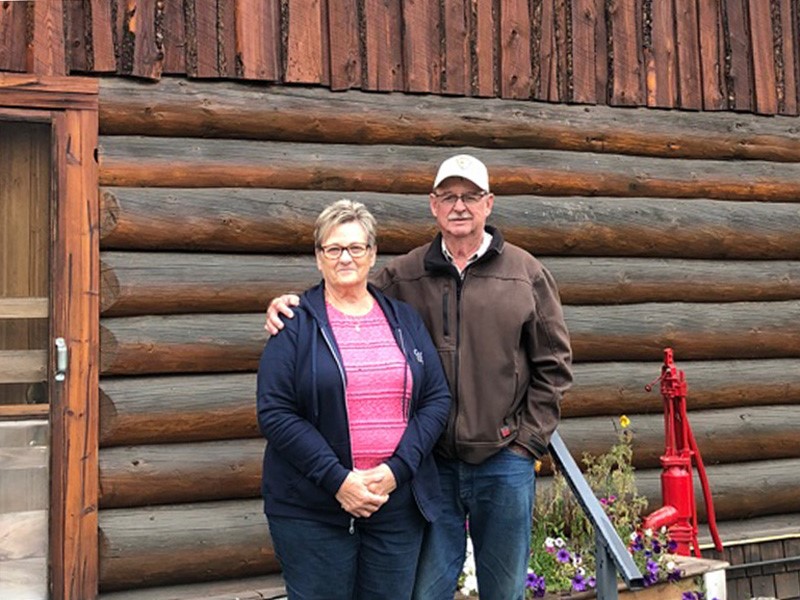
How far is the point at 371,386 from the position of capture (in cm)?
390

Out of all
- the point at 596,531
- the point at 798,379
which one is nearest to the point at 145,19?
the point at 596,531

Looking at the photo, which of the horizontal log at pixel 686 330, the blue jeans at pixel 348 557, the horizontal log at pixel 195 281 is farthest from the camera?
the horizontal log at pixel 686 330

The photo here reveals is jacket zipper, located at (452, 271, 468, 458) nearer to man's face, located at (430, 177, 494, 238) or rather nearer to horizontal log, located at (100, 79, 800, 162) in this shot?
man's face, located at (430, 177, 494, 238)

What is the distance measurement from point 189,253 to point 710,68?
356 cm

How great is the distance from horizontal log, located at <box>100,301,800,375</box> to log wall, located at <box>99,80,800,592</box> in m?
0.01

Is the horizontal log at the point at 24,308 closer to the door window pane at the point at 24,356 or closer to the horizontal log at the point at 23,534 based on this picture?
the door window pane at the point at 24,356

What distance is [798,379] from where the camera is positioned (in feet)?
25.3

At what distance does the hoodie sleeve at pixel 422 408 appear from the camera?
3.87 meters

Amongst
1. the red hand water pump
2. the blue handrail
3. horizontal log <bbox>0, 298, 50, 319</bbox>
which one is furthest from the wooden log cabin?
the blue handrail

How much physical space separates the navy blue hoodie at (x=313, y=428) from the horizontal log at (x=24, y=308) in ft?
6.75

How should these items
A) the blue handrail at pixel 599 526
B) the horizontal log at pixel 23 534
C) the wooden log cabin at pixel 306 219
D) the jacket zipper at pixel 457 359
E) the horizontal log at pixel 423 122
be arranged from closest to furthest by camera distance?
the jacket zipper at pixel 457 359 → the blue handrail at pixel 599 526 → the horizontal log at pixel 23 534 → the wooden log cabin at pixel 306 219 → the horizontal log at pixel 423 122

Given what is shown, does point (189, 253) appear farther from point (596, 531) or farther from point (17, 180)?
point (596, 531)

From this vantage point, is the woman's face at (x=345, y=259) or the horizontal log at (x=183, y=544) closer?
the woman's face at (x=345, y=259)

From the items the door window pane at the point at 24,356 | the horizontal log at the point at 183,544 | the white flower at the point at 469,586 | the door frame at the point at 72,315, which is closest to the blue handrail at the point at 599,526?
the white flower at the point at 469,586
